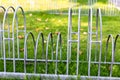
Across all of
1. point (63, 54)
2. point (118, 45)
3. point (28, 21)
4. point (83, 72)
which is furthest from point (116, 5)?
point (83, 72)

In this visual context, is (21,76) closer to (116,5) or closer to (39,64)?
(39,64)

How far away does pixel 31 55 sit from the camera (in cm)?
790

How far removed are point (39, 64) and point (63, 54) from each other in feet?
2.57

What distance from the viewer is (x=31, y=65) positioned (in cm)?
725

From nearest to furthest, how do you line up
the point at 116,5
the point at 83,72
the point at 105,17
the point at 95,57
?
the point at 83,72 → the point at 95,57 → the point at 105,17 → the point at 116,5

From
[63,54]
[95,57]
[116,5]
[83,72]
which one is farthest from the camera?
[116,5]

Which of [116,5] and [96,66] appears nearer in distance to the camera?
[96,66]

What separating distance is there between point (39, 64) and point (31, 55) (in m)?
0.69

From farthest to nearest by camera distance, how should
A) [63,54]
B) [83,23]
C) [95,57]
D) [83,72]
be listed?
[83,23], [63,54], [95,57], [83,72]

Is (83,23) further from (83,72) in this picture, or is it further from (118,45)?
(83,72)

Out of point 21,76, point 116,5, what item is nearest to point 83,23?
point 116,5

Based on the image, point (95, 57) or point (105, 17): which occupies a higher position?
point (105, 17)

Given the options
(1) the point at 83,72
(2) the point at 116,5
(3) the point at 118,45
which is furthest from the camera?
(2) the point at 116,5

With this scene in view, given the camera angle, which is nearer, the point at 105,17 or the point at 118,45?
the point at 118,45
